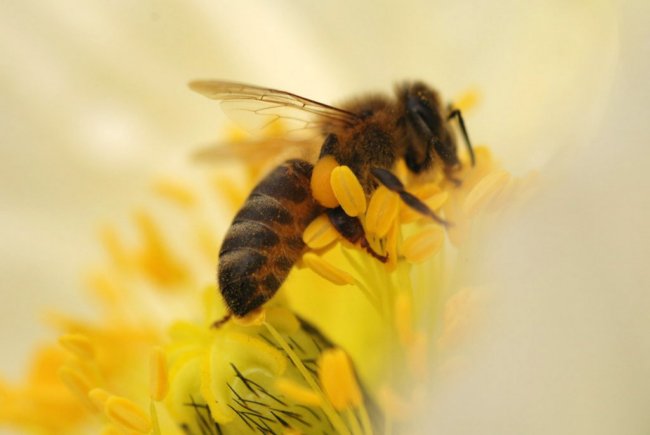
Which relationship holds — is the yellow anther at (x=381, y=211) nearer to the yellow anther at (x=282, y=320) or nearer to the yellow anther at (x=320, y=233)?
the yellow anther at (x=320, y=233)

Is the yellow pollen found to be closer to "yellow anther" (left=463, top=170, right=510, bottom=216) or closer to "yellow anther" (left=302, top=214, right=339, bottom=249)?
"yellow anther" (left=302, top=214, right=339, bottom=249)

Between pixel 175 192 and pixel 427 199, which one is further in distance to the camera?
pixel 175 192

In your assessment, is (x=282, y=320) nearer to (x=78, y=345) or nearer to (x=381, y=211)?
(x=381, y=211)

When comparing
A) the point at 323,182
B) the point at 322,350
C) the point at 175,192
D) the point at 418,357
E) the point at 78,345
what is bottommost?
the point at 418,357

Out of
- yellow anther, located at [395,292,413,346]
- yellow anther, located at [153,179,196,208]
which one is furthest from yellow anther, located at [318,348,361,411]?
yellow anther, located at [153,179,196,208]

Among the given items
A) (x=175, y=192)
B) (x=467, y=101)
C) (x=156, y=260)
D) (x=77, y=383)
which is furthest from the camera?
(x=175, y=192)

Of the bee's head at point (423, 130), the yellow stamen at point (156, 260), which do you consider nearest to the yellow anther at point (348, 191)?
the bee's head at point (423, 130)

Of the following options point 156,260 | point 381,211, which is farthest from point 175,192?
point 381,211
